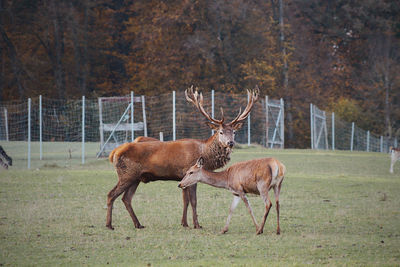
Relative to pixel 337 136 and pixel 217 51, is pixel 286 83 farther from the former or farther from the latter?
pixel 337 136

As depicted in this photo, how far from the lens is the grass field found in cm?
818

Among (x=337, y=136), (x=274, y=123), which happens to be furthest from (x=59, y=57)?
(x=337, y=136)

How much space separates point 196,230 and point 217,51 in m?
30.9

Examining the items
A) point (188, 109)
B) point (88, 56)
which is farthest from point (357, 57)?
point (188, 109)

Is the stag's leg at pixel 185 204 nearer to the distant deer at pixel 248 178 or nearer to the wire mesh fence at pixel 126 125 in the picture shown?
the distant deer at pixel 248 178

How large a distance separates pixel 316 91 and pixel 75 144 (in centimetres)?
2043

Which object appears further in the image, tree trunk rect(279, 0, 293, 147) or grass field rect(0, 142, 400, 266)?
tree trunk rect(279, 0, 293, 147)

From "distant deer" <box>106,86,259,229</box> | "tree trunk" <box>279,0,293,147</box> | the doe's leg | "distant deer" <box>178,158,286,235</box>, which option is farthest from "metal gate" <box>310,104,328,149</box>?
"distant deer" <box>178,158,286,235</box>

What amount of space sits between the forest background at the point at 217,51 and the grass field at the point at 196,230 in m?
22.8

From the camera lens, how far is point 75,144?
105ft

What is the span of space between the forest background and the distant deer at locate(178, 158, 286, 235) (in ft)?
95.4

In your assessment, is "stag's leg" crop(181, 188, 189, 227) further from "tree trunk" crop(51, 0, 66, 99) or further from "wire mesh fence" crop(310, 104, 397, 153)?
"tree trunk" crop(51, 0, 66, 99)

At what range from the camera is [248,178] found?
993 cm

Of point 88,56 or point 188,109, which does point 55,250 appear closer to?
point 188,109
